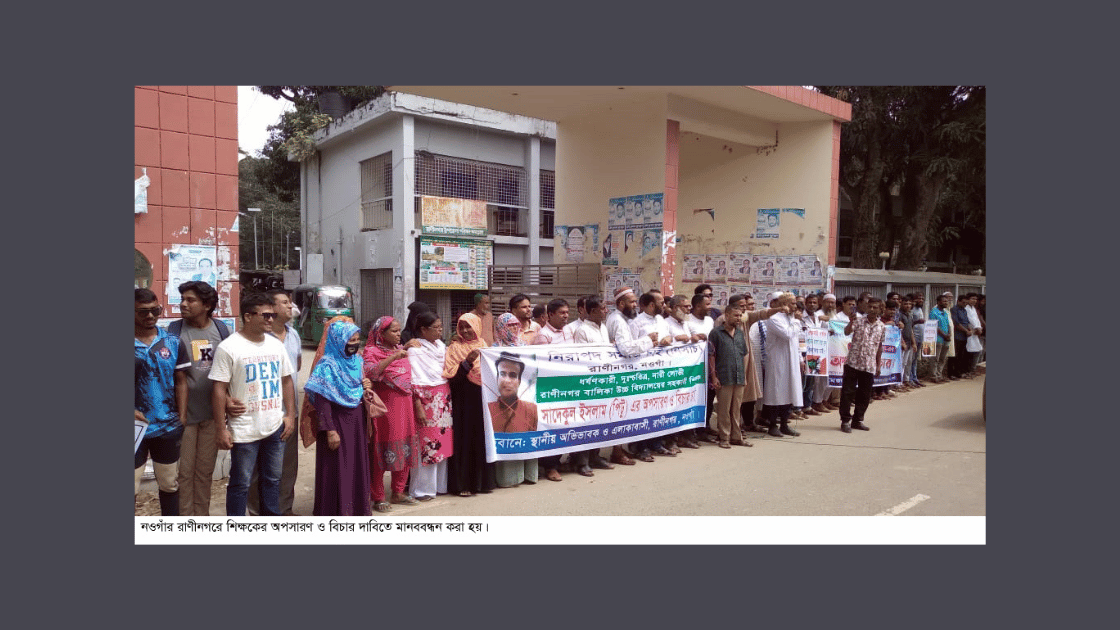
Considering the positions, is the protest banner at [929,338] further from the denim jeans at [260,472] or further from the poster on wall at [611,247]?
the denim jeans at [260,472]

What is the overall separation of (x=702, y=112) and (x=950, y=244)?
13.2 metres

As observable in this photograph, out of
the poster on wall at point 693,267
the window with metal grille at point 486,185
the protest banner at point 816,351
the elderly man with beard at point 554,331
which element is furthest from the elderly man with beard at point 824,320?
the window with metal grille at point 486,185

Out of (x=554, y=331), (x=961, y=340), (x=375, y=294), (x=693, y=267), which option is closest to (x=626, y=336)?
(x=554, y=331)

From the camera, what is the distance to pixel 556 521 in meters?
4.82

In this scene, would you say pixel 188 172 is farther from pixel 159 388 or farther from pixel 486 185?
pixel 486 185

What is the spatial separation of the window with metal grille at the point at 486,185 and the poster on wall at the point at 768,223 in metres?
7.83

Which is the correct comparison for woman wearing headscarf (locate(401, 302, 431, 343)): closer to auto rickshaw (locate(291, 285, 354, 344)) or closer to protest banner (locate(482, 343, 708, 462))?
protest banner (locate(482, 343, 708, 462))

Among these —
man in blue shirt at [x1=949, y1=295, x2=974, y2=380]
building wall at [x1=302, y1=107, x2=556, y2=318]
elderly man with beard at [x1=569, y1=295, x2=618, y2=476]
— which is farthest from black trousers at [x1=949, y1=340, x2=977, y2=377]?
building wall at [x1=302, y1=107, x2=556, y2=318]

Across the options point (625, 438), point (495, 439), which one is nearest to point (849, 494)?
point (625, 438)

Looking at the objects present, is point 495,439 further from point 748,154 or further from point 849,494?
point 748,154

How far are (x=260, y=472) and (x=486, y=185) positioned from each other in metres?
13.7

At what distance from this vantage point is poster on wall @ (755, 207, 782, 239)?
11284 mm

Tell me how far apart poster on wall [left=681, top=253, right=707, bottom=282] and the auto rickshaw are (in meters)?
8.27

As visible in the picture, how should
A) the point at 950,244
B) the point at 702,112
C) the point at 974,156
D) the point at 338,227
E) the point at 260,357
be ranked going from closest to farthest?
the point at 260,357
the point at 702,112
the point at 974,156
the point at 338,227
the point at 950,244
